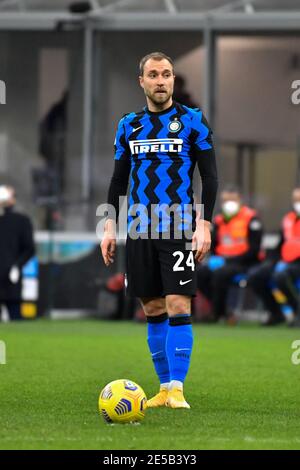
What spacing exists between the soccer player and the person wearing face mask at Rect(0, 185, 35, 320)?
397 inches

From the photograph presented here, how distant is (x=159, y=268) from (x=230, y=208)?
9.70 metres

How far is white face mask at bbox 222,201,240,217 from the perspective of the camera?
17422mm

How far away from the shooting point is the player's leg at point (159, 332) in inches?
314

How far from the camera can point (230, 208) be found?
17438mm

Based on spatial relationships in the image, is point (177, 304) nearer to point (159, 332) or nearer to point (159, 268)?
point (159, 268)

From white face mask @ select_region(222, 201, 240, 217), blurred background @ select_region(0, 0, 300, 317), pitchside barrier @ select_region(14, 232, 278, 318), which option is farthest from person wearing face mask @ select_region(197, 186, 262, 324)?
blurred background @ select_region(0, 0, 300, 317)

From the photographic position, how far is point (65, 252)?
1991cm

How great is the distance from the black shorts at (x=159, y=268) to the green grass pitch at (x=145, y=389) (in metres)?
0.80

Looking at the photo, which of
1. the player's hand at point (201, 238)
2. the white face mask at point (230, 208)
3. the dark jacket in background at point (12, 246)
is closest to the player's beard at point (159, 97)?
the player's hand at point (201, 238)

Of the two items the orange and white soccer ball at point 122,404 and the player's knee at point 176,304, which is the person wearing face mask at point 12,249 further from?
the orange and white soccer ball at point 122,404

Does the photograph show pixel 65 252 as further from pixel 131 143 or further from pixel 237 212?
pixel 131 143

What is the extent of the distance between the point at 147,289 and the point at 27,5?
14018 mm
